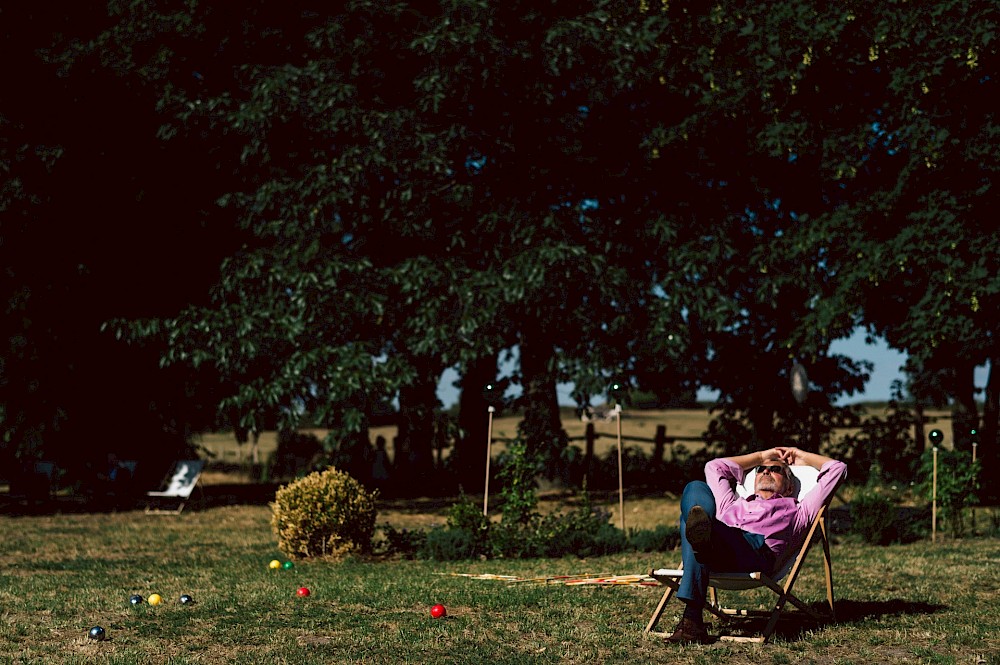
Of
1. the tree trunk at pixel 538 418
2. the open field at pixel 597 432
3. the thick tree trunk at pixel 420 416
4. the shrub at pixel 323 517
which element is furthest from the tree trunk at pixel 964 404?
the shrub at pixel 323 517

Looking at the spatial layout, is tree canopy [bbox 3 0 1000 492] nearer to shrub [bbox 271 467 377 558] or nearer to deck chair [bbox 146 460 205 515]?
deck chair [bbox 146 460 205 515]

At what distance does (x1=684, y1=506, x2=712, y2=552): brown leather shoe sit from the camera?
637 cm

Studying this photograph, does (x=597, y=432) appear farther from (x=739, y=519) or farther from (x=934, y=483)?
(x=739, y=519)

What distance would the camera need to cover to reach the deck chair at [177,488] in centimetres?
1788

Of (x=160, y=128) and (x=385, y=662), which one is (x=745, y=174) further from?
(x=385, y=662)

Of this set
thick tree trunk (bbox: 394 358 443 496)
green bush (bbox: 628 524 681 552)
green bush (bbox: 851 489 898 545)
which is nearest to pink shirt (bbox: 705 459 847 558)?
green bush (bbox: 628 524 681 552)

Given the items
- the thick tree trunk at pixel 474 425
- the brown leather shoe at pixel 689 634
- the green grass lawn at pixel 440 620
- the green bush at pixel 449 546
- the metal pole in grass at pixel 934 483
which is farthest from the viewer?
the thick tree trunk at pixel 474 425

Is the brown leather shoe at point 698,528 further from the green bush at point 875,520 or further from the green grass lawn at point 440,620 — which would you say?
the green bush at point 875,520

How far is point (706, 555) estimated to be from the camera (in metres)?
6.57

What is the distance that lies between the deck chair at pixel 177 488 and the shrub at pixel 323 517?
695 centimetres

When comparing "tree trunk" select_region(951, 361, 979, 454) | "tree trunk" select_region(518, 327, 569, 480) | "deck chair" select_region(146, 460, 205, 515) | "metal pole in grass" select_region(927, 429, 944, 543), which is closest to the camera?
"metal pole in grass" select_region(927, 429, 944, 543)

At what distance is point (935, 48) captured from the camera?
14438mm

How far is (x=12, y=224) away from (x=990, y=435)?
52.1 feet

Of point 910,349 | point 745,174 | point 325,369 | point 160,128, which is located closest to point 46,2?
point 160,128
